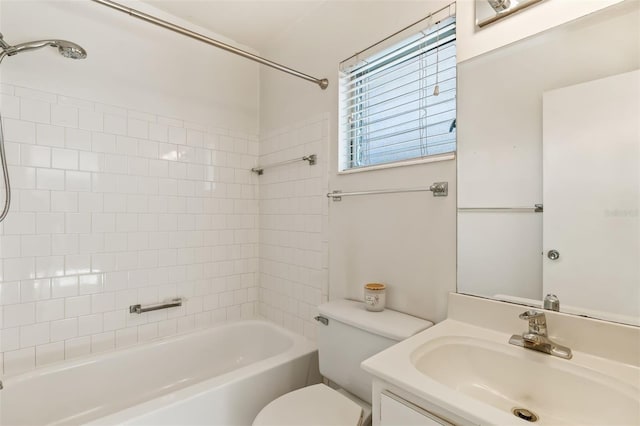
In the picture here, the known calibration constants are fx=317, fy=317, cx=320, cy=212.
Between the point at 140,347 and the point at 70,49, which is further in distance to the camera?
the point at 140,347

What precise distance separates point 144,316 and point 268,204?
43.3 inches

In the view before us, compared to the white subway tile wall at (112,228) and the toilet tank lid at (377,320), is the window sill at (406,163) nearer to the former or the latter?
the toilet tank lid at (377,320)

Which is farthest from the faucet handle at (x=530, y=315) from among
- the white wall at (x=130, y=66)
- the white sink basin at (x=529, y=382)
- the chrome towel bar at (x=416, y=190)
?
the white wall at (x=130, y=66)

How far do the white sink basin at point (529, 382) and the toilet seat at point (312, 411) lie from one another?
0.47m

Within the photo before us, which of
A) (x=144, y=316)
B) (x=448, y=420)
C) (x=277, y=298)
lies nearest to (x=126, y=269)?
(x=144, y=316)

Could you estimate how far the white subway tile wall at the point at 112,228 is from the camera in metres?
1.63

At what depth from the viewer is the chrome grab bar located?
1.94 metres

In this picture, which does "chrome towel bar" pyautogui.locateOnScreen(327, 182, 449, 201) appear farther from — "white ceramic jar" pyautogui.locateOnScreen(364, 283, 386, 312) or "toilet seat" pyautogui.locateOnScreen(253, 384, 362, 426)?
"toilet seat" pyautogui.locateOnScreen(253, 384, 362, 426)

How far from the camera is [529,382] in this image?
964mm

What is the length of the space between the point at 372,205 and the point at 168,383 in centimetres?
165

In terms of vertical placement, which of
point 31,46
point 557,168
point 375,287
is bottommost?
point 375,287

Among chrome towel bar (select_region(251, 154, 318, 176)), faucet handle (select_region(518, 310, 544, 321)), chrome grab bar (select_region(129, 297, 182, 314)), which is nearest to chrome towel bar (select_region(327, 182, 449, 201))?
chrome towel bar (select_region(251, 154, 318, 176))

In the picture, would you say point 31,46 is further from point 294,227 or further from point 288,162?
point 294,227

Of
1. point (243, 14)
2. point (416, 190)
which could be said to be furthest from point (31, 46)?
point (416, 190)
